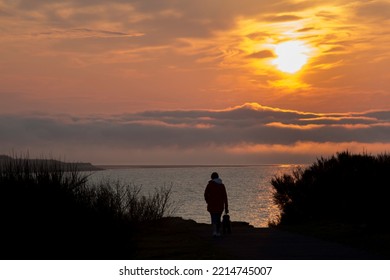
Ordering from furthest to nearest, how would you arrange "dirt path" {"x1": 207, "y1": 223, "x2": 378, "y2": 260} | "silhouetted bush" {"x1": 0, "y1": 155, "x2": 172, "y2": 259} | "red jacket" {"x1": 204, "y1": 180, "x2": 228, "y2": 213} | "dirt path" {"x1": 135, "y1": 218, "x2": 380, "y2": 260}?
"red jacket" {"x1": 204, "y1": 180, "x2": 228, "y2": 213}
"dirt path" {"x1": 135, "y1": 218, "x2": 380, "y2": 260}
"dirt path" {"x1": 207, "y1": 223, "x2": 378, "y2": 260}
"silhouetted bush" {"x1": 0, "y1": 155, "x2": 172, "y2": 259}

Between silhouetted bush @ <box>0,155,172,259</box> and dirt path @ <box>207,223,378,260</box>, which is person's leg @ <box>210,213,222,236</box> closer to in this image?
dirt path @ <box>207,223,378,260</box>

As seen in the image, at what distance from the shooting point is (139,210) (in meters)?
26.2

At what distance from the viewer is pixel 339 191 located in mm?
26984

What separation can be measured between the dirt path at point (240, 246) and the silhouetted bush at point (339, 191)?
3373 millimetres

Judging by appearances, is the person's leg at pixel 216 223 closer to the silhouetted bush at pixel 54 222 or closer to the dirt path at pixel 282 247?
the dirt path at pixel 282 247

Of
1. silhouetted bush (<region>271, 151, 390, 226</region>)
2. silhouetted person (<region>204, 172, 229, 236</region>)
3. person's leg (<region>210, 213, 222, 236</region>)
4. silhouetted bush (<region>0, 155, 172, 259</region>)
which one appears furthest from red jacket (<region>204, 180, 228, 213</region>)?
silhouetted bush (<region>0, 155, 172, 259</region>)

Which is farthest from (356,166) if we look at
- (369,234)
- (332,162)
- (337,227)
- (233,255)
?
(233,255)

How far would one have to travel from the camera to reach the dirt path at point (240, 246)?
1600 centimetres

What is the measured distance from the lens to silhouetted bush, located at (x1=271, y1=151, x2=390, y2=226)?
22.4 m

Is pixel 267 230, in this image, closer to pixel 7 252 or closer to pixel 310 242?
pixel 310 242

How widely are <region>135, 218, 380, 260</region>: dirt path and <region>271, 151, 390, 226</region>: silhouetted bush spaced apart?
337 centimetres

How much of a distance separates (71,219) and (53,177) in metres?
1.85

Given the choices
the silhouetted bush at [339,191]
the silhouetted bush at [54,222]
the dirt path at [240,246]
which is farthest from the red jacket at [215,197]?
the silhouetted bush at [54,222]

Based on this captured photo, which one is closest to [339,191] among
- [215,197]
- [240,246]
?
[215,197]
